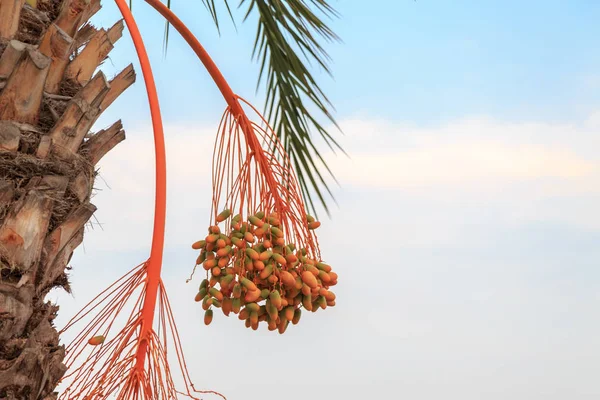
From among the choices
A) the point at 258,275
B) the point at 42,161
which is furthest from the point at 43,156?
the point at 258,275

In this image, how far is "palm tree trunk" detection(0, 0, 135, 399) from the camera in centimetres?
211

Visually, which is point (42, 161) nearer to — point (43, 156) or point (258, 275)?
point (43, 156)

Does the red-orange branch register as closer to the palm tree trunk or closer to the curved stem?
the curved stem

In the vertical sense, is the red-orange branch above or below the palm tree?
above

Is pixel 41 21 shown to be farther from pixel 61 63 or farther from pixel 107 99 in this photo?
pixel 107 99

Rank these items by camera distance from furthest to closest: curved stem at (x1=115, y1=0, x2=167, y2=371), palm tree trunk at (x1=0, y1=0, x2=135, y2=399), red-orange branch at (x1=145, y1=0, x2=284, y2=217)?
red-orange branch at (x1=145, y1=0, x2=284, y2=217) < curved stem at (x1=115, y1=0, x2=167, y2=371) < palm tree trunk at (x1=0, y1=0, x2=135, y2=399)

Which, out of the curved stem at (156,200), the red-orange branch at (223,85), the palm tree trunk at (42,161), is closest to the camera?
the palm tree trunk at (42,161)

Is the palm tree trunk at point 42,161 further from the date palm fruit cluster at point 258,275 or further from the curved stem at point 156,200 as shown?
the date palm fruit cluster at point 258,275

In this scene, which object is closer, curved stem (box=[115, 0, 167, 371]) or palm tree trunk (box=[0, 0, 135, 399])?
palm tree trunk (box=[0, 0, 135, 399])

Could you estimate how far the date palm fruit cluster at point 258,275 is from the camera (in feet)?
8.23

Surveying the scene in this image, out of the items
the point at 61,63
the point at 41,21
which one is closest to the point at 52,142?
the point at 61,63

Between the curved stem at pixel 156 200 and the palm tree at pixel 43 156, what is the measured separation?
0.13 metres

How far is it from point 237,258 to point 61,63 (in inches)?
33.9

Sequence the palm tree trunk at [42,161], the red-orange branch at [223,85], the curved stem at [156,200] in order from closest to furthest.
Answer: the palm tree trunk at [42,161] < the curved stem at [156,200] < the red-orange branch at [223,85]
